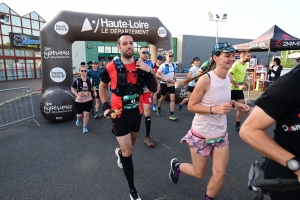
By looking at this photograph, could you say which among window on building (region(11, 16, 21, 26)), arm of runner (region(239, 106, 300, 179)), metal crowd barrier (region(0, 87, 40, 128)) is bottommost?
metal crowd barrier (region(0, 87, 40, 128))

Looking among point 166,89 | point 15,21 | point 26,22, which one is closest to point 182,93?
point 166,89

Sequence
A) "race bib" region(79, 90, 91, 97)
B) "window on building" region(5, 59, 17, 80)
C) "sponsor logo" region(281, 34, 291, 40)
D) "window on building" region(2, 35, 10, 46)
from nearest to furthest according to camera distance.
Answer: "race bib" region(79, 90, 91, 97) → "sponsor logo" region(281, 34, 291, 40) → "window on building" region(2, 35, 10, 46) → "window on building" region(5, 59, 17, 80)

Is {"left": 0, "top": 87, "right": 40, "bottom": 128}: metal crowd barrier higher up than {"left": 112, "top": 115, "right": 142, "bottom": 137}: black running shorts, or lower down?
lower down

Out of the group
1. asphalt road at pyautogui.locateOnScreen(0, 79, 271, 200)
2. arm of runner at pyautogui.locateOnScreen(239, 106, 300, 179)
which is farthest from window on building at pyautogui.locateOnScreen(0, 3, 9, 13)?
arm of runner at pyautogui.locateOnScreen(239, 106, 300, 179)

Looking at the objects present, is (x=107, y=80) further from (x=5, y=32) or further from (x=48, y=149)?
(x=5, y=32)

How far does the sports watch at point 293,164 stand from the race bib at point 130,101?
194cm

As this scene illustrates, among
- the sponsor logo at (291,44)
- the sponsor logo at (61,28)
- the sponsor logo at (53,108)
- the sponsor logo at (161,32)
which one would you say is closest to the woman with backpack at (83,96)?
the sponsor logo at (53,108)

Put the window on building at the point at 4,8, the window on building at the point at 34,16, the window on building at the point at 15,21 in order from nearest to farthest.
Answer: the window on building at the point at 4,8 → the window on building at the point at 15,21 → the window on building at the point at 34,16

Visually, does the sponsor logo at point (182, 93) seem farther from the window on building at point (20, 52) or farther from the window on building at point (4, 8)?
the window on building at point (4, 8)

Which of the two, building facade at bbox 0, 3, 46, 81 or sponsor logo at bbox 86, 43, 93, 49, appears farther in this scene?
sponsor logo at bbox 86, 43, 93, 49

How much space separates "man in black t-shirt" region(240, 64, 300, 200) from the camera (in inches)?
40.3

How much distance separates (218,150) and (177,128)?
11.0 ft

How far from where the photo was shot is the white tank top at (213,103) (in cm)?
218

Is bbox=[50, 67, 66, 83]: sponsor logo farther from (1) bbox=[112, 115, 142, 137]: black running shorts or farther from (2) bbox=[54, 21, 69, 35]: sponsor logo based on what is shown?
(1) bbox=[112, 115, 142, 137]: black running shorts
